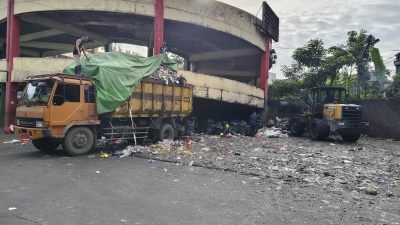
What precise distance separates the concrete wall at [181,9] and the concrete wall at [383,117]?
7933 mm

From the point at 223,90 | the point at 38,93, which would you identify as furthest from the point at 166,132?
the point at 223,90

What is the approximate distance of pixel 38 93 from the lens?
32.7ft

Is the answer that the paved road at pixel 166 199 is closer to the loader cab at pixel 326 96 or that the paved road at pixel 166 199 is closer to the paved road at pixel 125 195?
the paved road at pixel 125 195

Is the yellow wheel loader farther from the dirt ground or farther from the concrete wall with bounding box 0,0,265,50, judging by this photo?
the concrete wall with bounding box 0,0,265,50

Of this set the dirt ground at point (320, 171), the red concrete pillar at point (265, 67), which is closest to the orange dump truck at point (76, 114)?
the dirt ground at point (320, 171)

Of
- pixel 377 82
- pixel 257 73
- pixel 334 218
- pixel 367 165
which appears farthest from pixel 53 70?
pixel 377 82

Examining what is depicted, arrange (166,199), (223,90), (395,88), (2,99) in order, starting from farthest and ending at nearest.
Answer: (395,88), (223,90), (2,99), (166,199)

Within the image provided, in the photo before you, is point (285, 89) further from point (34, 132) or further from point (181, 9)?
point (34, 132)

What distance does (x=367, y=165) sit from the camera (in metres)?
9.46

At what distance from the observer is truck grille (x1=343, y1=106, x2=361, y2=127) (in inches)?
586

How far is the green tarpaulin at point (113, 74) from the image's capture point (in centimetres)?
1091

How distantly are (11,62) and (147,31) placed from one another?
845 cm

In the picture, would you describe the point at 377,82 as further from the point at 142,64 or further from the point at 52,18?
the point at 52,18

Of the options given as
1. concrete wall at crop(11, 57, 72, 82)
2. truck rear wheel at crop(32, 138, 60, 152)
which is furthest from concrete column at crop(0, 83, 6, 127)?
truck rear wheel at crop(32, 138, 60, 152)
